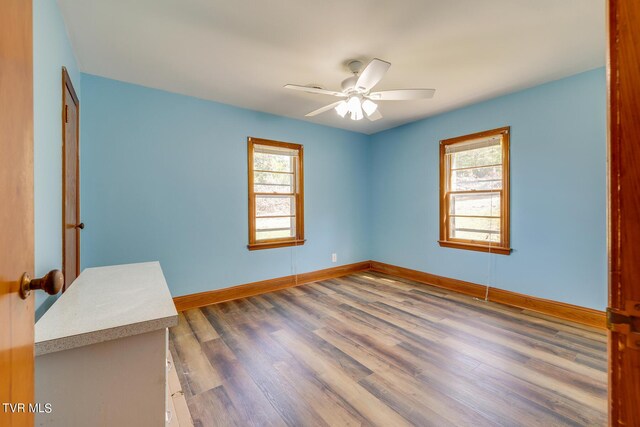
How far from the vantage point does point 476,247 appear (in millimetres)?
3568

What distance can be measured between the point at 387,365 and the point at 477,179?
2717 millimetres

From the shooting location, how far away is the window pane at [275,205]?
3.88 meters

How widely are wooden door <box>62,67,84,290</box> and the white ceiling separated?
528 millimetres

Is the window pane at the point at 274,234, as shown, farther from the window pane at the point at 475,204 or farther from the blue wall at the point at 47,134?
the window pane at the point at 475,204

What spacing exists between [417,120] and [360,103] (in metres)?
2.01

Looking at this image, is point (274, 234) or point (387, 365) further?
point (274, 234)

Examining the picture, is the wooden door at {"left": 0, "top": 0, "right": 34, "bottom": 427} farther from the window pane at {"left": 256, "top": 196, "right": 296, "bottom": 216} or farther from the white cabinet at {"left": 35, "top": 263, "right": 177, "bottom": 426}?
the window pane at {"left": 256, "top": 196, "right": 296, "bottom": 216}

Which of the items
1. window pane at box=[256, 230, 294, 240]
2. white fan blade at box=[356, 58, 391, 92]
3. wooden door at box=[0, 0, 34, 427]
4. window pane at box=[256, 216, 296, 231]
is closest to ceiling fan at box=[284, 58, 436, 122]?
white fan blade at box=[356, 58, 391, 92]

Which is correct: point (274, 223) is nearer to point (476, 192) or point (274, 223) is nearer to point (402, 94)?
point (402, 94)

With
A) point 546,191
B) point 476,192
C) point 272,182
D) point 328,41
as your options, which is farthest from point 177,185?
point 546,191

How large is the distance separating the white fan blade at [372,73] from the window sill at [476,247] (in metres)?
2.54

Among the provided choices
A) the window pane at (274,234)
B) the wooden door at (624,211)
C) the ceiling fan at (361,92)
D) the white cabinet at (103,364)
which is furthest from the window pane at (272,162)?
the wooden door at (624,211)

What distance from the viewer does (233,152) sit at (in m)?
3.57

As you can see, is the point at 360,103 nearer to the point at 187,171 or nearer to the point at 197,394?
the point at 187,171
